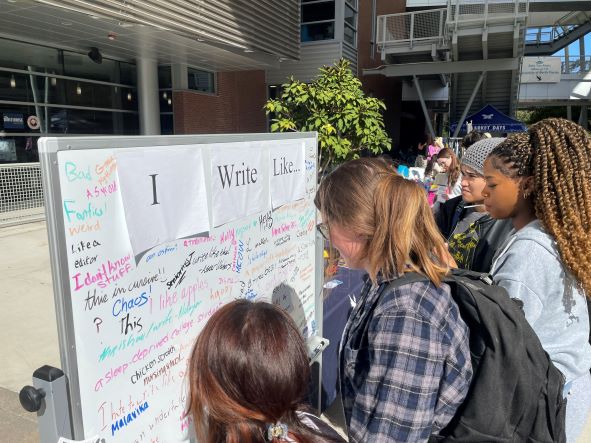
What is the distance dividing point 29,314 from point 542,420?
501cm

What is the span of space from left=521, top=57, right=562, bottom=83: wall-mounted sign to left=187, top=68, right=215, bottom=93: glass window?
19872 millimetres

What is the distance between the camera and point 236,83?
14969mm

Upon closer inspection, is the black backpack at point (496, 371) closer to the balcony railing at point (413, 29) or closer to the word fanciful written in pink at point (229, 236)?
the word fanciful written in pink at point (229, 236)

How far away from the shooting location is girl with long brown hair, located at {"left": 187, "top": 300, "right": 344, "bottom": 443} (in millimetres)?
1124

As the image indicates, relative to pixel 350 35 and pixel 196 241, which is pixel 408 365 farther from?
pixel 350 35

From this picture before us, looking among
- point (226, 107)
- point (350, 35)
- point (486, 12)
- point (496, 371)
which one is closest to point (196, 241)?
point (496, 371)

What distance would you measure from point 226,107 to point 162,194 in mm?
13683

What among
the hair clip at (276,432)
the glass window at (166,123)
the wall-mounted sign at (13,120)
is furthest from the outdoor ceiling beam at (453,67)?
the hair clip at (276,432)

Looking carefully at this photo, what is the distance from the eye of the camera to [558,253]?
1.64m

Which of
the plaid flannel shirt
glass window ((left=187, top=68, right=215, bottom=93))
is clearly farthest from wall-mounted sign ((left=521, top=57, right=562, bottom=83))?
the plaid flannel shirt

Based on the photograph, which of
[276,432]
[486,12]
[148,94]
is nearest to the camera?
[276,432]

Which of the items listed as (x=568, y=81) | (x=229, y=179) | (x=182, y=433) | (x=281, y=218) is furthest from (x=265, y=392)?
(x=568, y=81)

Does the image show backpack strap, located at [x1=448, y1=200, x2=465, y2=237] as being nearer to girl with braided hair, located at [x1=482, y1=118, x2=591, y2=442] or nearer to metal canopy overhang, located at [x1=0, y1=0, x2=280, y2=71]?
girl with braided hair, located at [x1=482, y1=118, x2=591, y2=442]

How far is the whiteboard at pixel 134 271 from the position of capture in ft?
4.28
